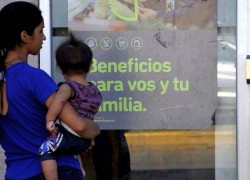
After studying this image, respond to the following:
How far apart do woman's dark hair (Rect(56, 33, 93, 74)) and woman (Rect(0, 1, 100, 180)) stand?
0.25 metres

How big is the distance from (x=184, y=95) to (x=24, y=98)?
2179mm

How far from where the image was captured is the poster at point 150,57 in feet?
15.8

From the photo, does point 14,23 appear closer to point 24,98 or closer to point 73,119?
point 24,98

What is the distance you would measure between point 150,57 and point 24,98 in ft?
6.81

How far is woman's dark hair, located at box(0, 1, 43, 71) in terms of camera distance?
284 cm

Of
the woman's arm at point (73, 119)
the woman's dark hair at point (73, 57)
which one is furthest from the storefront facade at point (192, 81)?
the woman's arm at point (73, 119)

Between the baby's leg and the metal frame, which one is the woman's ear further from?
the metal frame

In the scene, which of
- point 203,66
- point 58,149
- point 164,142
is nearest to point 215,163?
point 164,142

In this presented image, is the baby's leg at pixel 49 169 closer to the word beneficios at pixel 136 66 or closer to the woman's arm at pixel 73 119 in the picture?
the woman's arm at pixel 73 119

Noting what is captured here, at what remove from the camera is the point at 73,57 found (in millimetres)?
3213

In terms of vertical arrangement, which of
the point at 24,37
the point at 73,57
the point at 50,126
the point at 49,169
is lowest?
the point at 49,169

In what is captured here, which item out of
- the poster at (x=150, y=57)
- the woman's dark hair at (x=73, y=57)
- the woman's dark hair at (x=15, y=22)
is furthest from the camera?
the poster at (x=150, y=57)

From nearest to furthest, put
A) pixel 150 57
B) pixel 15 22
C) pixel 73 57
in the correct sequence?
1. pixel 15 22
2. pixel 73 57
3. pixel 150 57

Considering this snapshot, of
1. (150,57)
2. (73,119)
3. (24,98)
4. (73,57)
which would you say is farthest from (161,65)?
(24,98)
